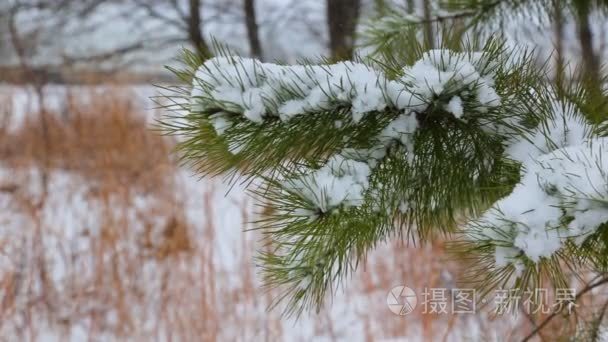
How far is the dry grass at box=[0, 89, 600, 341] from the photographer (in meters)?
1.26

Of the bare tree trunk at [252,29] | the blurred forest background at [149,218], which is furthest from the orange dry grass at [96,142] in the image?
the bare tree trunk at [252,29]

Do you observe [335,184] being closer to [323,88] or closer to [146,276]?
[323,88]

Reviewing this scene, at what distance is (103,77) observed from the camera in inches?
102

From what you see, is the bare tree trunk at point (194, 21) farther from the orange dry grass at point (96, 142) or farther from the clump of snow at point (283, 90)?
the clump of snow at point (283, 90)

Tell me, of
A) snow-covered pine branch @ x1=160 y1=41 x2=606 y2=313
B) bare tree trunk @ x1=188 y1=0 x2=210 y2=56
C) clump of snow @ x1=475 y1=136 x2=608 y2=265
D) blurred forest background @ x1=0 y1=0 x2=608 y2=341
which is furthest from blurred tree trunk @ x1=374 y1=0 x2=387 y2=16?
bare tree trunk @ x1=188 y1=0 x2=210 y2=56

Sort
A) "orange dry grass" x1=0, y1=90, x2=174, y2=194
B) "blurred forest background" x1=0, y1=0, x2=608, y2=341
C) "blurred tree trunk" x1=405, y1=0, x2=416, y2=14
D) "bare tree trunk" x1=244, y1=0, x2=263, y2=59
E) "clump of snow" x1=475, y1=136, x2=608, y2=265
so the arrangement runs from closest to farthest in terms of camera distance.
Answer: "clump of snow" x1=475, y1=136, x2=608, y2=265
"blurred tree trunk" x1=405, y1=0, x2=416, y2=14
"blurred forest background" x1=0, y1=0, x2=608, y2=341
"orange dry grass" x1=0, y1=90, x2=174, y2=194
"bare tree trunk" x1=244, y1=0, x2=263, y2=59

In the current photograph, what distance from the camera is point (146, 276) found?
1532mm

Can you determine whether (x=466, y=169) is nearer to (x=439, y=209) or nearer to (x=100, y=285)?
(x=439, y=209)

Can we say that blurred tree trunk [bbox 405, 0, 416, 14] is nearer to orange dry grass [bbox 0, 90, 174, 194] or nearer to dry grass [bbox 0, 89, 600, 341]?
dry grass [bbox 0, 89, 600, 341]

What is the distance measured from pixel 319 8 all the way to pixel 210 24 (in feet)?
2.56

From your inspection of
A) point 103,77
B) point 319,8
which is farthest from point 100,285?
point 319,8

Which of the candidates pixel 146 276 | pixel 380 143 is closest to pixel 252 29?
pixel 146 276

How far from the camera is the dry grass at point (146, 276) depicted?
1.26 m

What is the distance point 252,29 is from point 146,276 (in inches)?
78.5
